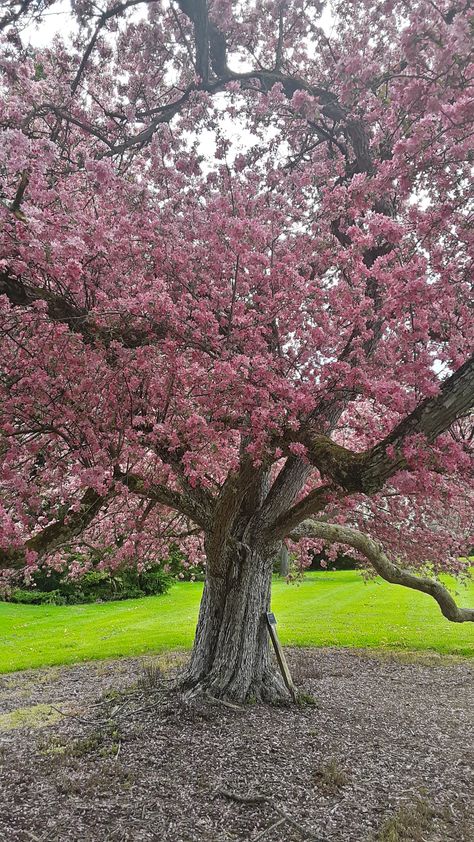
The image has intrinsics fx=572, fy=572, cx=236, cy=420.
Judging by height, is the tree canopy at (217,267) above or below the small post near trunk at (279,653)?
above

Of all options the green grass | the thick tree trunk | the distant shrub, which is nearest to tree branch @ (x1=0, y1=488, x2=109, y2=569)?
the thick tree trunk

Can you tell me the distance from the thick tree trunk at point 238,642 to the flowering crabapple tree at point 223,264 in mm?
1447

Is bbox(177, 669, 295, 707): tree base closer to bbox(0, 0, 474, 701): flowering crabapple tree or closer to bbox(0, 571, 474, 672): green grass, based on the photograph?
bbox(0, 0, 474, 701): flowering crabapple tree

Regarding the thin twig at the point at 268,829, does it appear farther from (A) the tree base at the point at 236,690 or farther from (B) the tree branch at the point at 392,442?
(A) the tree base at the point at 236,690

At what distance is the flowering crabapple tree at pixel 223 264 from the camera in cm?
524

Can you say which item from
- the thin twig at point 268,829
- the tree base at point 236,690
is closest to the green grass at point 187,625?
the tree base at point 236,690

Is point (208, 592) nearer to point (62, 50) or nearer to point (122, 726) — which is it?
point (122, 726)

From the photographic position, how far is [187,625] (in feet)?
58.5

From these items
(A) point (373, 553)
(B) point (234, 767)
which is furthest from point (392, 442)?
(A) point (373, 553)

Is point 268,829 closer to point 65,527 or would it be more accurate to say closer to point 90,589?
point 65,527

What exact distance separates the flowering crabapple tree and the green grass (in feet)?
28.2

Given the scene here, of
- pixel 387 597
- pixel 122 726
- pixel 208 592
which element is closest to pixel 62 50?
pixel 208 592

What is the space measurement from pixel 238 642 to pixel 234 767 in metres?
2.51

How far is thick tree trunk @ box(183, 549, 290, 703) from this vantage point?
9.01 m
